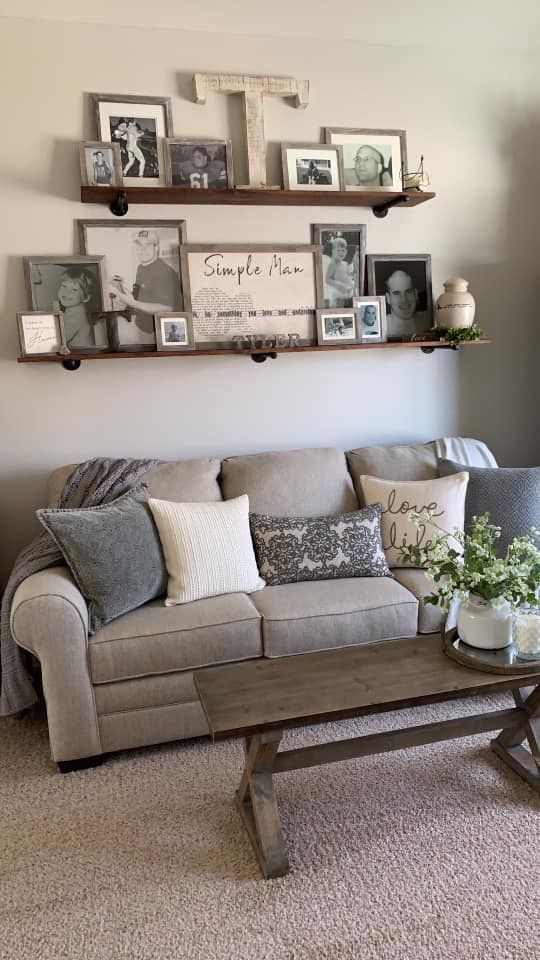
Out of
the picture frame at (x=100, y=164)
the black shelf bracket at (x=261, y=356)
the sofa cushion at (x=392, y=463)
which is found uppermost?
the picture frame at (x=100, y=164)

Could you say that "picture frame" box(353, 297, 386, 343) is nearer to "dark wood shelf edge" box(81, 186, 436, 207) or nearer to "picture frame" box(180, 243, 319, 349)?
"picture frame" box(180, 243, 319, 349)

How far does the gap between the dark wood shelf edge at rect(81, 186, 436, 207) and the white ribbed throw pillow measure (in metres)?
1.28

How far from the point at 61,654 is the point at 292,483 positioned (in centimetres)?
120

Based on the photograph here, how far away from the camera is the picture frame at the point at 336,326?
11.0ft

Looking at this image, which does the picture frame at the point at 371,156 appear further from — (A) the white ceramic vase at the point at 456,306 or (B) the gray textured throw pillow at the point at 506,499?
(B) the gray textured throw pillow at the point at 506,499

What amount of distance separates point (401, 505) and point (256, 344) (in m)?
0.97

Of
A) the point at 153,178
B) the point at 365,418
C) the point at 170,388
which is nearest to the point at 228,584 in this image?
the point at 170,388

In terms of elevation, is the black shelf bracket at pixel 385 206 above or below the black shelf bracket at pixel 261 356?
above

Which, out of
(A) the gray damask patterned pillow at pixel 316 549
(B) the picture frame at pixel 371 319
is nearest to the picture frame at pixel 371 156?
(B) the picture frame at pixel 371 319

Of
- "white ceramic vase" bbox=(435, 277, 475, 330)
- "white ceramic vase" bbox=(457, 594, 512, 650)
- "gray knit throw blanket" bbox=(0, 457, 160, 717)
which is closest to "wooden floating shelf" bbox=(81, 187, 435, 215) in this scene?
"white ceramic vase" bbox=(435, 277, 475, 330)

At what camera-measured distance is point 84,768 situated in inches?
96.2

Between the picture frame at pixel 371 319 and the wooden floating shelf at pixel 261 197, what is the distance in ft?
1.43

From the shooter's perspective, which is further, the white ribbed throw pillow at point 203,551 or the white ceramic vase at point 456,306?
the white ceramic vase at point 456,306

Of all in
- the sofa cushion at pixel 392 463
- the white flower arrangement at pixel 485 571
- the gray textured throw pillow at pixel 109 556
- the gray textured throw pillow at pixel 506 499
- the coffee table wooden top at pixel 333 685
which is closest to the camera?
the coffee table wooden top at pixel 333 685
